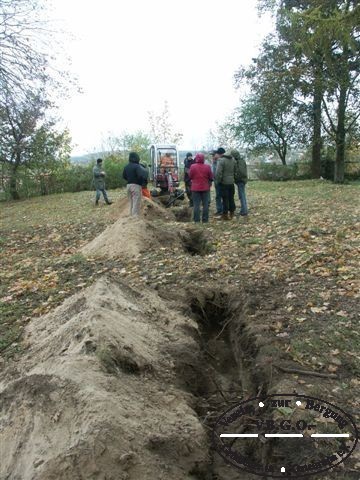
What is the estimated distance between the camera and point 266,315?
16.5 feet

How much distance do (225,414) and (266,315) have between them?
1686 mm

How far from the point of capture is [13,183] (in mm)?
25328

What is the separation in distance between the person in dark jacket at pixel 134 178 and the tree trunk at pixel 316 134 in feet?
42.3

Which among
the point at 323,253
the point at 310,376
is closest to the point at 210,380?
the point at 310,376

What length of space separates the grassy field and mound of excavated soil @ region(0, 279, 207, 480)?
3.85 ft

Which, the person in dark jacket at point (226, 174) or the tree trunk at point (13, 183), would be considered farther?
the tree trunk at point (13, 183)

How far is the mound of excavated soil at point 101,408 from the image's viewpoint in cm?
258

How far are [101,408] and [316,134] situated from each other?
24.7 m

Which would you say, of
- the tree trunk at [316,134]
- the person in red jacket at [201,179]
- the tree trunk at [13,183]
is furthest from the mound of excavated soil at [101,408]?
the tree trunk at [13,183]

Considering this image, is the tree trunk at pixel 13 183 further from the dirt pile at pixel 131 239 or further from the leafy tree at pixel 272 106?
the dirt pile at pixel 131 239

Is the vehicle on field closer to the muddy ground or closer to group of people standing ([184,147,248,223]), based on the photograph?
group of people standing ([184,147,248,223])

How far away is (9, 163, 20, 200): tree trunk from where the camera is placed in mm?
24806

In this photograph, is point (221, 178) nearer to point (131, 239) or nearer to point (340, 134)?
point (131, 239)

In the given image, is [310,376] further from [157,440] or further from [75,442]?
[75,442]
